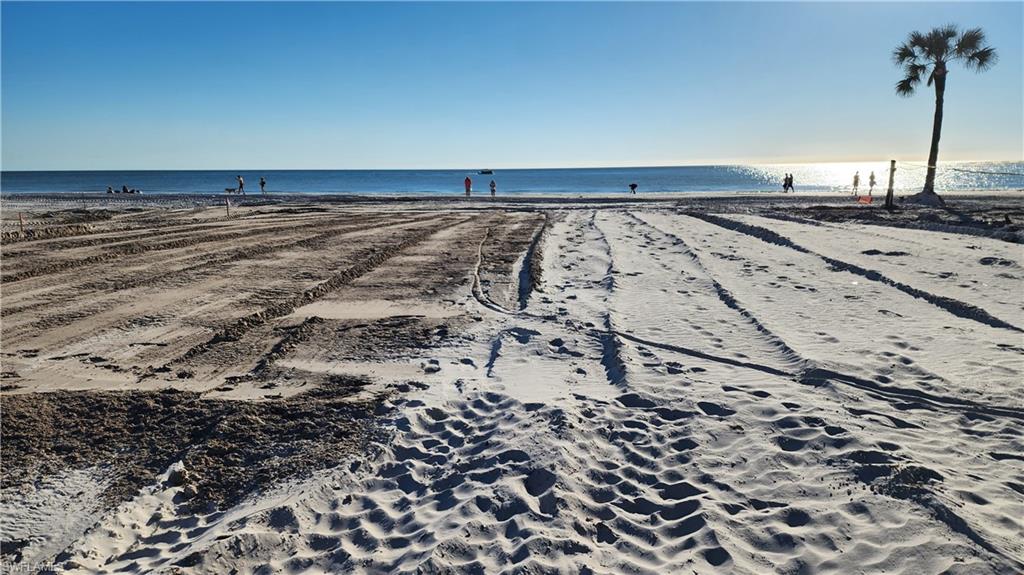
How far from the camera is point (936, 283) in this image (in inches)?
376

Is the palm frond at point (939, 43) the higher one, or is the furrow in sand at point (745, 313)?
the palm frond at point (939, 43)

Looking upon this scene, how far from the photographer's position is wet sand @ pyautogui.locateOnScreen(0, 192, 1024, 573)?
3.32 metres

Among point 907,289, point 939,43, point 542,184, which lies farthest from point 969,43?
point 542,184

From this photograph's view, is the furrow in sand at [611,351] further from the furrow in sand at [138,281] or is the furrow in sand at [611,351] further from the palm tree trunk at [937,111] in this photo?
the palm tree trunk at [937,111]

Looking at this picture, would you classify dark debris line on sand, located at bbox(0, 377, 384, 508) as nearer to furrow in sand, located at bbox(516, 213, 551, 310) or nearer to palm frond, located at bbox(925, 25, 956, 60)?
furrow in sand, located at bbox(516, 213, 551, 310)

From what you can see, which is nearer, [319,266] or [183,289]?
[183,289]

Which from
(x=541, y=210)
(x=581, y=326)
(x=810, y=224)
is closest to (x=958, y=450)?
(x=581, y=326)

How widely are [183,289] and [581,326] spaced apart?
6.76 m

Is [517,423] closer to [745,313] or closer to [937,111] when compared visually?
[745,313]

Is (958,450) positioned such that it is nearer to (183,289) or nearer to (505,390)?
(505,390)

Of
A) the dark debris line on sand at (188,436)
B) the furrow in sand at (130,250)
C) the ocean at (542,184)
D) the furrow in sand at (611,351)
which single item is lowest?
the dark debris line on sand at (188,436)

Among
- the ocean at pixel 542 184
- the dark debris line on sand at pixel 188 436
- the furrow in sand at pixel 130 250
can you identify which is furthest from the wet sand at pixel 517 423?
the ocean at pixel 542 184

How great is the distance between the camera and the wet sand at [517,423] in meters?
3.32

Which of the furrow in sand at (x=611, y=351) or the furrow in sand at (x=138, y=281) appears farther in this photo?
the furrow in sand at (x=138, y=281)
